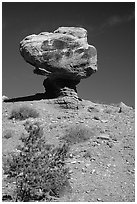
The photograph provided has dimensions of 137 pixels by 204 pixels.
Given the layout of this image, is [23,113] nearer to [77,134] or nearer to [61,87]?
[61,87]

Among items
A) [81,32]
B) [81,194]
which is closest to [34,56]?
[81,32]

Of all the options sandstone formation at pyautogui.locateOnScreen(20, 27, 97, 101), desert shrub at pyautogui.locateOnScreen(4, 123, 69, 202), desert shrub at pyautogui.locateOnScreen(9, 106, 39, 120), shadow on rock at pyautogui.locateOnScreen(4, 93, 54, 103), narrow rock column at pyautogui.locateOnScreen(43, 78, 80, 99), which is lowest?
desert shrub at pyautogui.locateOnScreen(4, 123, 69, 202)

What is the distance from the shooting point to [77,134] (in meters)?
15.2

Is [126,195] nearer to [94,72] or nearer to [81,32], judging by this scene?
[94,72]

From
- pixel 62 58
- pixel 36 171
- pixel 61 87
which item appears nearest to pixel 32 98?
pixel 61 87

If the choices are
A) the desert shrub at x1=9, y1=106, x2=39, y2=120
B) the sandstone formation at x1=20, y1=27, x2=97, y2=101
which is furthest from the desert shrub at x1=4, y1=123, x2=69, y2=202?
the sandstone formation at x1=20, y1=27, x2=97, y2=101

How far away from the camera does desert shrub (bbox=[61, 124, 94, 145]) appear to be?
14786 millimetres

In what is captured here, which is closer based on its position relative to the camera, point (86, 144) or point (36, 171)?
point (36, 171)

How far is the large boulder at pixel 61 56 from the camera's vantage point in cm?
2027

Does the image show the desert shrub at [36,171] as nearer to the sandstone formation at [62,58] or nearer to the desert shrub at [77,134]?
the desert shrub at [77,134]

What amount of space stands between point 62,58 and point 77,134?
643 centimetres

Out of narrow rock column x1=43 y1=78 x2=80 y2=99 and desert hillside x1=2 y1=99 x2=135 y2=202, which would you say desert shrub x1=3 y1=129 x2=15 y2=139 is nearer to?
desert hillside x1=2 y1=99 x2=135 y2=202

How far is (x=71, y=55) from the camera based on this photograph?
67.0ft

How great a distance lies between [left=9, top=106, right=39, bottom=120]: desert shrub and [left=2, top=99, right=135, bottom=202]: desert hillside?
0.18 feet
